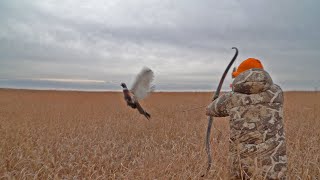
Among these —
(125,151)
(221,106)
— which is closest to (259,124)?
(221,106)

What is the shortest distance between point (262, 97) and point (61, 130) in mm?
5769

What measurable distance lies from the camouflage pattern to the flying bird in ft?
6.13

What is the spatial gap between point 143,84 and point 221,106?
184 centimetres

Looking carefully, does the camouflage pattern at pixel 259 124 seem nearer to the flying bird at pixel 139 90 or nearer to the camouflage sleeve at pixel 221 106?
the camouflage sleeve at pixel 221 106

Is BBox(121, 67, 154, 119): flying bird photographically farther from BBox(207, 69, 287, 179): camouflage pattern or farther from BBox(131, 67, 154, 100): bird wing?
BBox(207, 69, 287, 179): camouflage pattern

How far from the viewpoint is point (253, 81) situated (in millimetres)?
2885

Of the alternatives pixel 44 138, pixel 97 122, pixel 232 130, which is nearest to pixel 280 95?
pixel 232 130

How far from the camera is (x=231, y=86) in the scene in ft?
10.4

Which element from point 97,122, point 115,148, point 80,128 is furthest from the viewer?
point 97,122

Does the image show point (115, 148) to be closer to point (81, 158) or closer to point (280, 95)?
point (81, 158)

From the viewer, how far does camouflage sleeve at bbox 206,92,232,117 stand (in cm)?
312

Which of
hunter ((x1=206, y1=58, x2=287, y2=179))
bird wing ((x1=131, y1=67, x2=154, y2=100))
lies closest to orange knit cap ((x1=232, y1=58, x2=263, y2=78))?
hunter ((x1=206, y1=58, x2=287, y2=179))

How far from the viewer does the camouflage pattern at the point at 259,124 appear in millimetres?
2910

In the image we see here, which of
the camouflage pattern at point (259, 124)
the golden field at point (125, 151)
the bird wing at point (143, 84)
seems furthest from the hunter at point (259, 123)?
the bird wing at point (143, 84)
